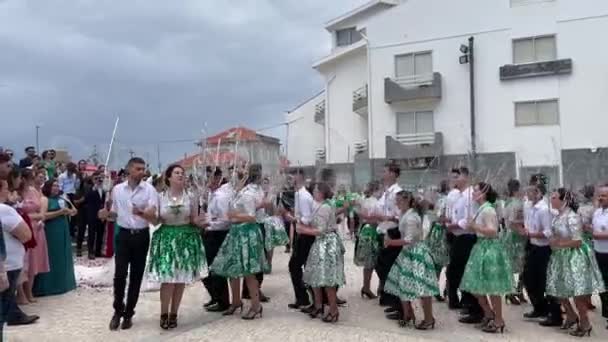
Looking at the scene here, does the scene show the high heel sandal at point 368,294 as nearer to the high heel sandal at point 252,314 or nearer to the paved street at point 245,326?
the paved street at point 245,326

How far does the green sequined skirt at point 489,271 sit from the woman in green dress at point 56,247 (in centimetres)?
570

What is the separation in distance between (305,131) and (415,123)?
10328 mm

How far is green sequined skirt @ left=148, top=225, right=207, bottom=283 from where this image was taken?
6883 mm

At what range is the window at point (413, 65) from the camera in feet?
88.4

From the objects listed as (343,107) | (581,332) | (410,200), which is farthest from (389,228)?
(343,107)

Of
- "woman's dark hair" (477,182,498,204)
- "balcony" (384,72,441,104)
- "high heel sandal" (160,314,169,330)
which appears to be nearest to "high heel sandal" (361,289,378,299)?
"woman's dark hair" (477,182,498,204)

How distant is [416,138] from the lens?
27.4 m

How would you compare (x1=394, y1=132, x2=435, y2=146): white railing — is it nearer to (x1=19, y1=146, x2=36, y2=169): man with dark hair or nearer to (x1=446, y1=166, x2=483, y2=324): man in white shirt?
(x1=19, y1=146, x2=36, y2=169): man with dark hair

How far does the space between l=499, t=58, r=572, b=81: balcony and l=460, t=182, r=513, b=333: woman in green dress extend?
19.4 m

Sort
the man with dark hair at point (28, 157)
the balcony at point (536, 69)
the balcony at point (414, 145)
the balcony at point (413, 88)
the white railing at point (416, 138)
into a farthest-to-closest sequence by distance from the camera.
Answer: the white railing at point (416, 138) → the balcony at point (414, 145) → the balcony at point (413, 88) → the balcony at point (536, 69) → the man with dark hair at point (28, 157)

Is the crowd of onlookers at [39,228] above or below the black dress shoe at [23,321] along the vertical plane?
above

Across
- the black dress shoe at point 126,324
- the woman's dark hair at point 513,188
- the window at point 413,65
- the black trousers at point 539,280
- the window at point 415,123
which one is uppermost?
the window at point 413,65

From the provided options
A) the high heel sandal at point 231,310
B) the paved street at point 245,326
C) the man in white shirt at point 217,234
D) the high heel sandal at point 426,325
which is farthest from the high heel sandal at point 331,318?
the man in white shirt at point 217,234

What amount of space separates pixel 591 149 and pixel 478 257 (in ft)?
63.9
